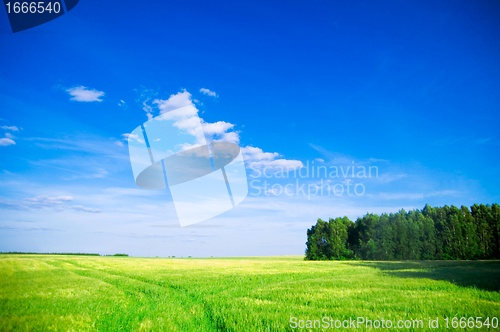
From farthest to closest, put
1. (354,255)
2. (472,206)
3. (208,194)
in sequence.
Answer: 1. (354,255)
2. (472,206)
3. (208,194)

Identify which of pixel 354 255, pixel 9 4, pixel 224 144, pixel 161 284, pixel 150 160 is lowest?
pixel 354 255

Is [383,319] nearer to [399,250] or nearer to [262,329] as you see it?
[262,329]

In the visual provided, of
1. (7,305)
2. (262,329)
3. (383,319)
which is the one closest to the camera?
(262,329)

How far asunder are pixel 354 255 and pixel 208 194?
72.6 m

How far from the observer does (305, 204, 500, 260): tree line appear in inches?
2468

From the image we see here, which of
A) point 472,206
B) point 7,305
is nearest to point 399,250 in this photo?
point 472,206

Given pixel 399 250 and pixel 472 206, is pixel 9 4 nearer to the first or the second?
pixel 399 250

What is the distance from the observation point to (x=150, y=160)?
14.7m

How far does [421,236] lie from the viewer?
6719 cm

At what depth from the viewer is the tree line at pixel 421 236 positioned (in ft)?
206

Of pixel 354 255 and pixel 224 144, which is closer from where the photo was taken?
pixel 224 144

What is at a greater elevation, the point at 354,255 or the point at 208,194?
the point at 208,194

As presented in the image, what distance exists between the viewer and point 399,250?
68.3 m

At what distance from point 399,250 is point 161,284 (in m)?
70.3
